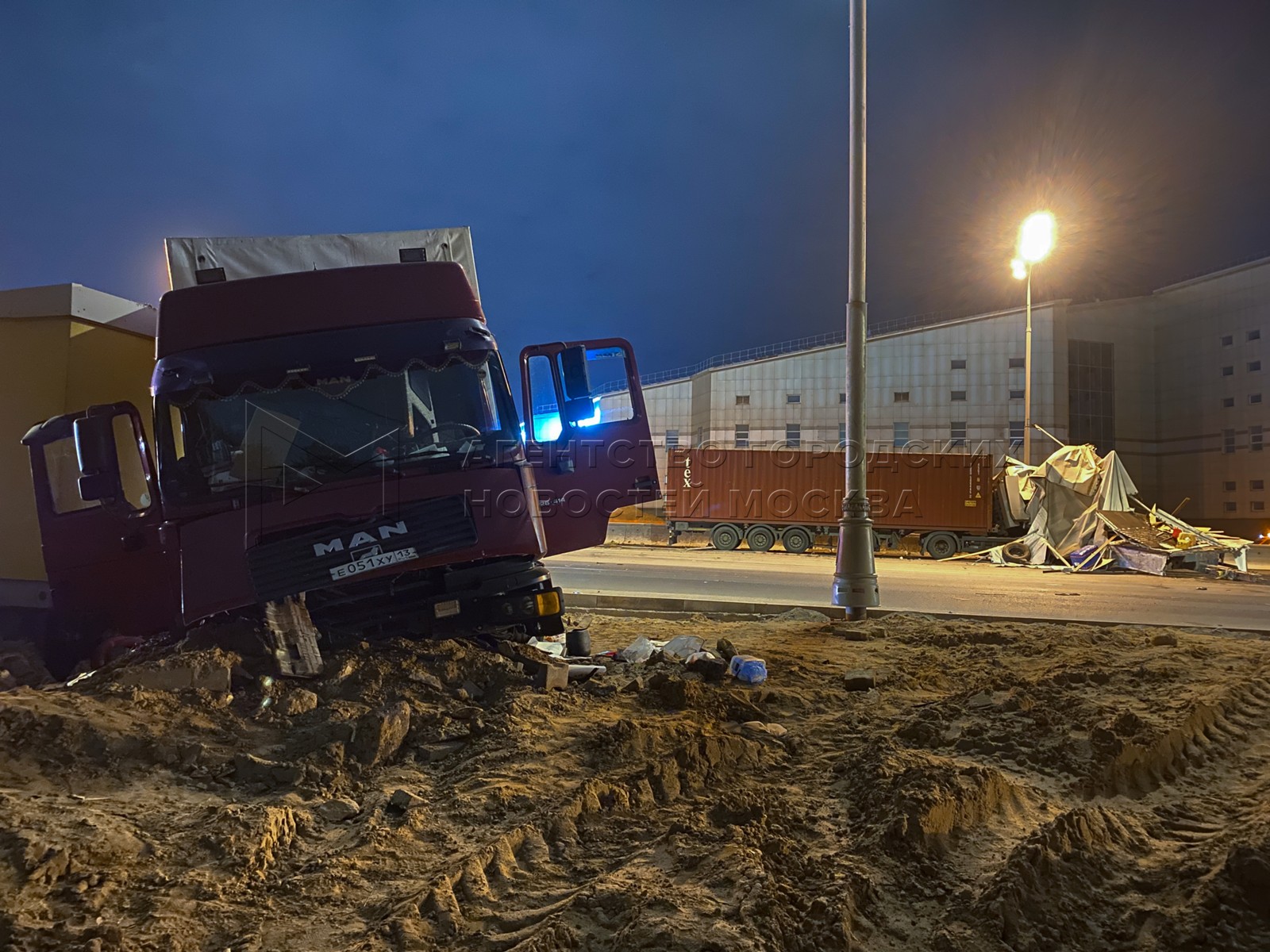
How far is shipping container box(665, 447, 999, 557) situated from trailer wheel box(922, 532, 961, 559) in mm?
26

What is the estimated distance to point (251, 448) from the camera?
5.18 m

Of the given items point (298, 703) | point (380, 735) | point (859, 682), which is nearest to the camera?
point (380, 735)

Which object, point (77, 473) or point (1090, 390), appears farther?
point (1090, 390)

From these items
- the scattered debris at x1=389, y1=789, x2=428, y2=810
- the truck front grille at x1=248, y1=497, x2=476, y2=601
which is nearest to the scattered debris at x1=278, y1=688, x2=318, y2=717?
the truck front grille at x1=248, y1=497, x2=476, y2=601

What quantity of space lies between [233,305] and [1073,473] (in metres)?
22.0

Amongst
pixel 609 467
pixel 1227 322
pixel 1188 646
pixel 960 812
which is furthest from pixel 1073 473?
pixel 1227 322

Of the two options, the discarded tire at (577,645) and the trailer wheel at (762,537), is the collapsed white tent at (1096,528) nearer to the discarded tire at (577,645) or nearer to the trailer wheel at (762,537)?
the trailer wheel at (762,537)

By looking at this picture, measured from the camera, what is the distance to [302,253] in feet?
22.1

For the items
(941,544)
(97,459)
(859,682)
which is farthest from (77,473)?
(941,544)

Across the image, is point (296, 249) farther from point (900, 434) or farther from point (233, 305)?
point (900, 434)

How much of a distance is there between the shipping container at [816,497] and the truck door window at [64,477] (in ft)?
67.7

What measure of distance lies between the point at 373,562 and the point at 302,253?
3.52 m

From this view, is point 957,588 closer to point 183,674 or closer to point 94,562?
point 183,674

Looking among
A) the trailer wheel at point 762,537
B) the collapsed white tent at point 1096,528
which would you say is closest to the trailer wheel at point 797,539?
the trailer wheel at point 762,537
